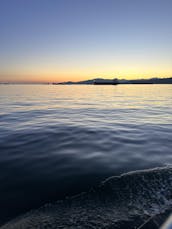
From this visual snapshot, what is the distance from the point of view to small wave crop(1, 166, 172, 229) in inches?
111

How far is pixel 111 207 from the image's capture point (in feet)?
10.4

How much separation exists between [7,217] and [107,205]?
186 cm

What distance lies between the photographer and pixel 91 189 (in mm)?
3859

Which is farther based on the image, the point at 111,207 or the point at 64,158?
the point at 64,158

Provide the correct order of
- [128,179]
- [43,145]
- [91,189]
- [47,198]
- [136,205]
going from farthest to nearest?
[43,145]
[128,179]
[91,189]
[47,198]
[136,205]

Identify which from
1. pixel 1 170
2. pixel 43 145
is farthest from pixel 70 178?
pixel 43 145

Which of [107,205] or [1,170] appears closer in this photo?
[107,205]

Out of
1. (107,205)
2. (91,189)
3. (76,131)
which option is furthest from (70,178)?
(76,131)

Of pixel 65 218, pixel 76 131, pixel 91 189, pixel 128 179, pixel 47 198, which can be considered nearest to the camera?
pixel 65 218

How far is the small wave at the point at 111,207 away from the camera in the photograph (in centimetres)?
282

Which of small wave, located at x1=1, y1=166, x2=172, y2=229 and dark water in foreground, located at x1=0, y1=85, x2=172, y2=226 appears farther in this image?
dark water in foreground, located at x1=0, y1=85, x2=172, y2=226

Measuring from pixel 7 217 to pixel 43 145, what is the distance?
3.95 metres

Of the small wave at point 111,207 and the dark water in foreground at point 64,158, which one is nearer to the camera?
the small wave at point 111,207

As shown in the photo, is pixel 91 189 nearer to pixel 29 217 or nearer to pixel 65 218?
pixel 65 218
